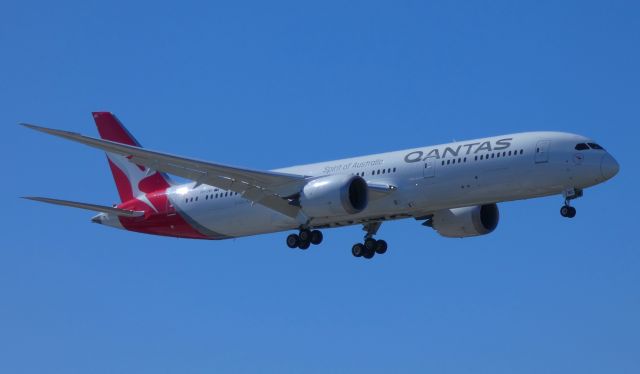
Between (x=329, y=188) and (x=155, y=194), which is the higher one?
(x=155, y=194)

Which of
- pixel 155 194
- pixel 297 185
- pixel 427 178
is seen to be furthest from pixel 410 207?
pixel 155 194

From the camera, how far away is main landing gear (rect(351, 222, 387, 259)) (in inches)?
2452

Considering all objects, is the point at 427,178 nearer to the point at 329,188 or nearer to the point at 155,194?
the point at 329,188

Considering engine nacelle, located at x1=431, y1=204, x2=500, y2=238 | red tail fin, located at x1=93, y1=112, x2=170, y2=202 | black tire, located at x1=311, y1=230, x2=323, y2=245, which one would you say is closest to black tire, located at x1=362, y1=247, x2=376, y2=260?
engine nacelle, located at x1=431, y1=204, x2=500, y2=238

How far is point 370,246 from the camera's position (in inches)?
2451

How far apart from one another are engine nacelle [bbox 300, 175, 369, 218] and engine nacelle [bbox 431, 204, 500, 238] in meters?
5.49

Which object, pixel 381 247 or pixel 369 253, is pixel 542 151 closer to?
pixel 381 247

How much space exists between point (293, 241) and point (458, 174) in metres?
8.67

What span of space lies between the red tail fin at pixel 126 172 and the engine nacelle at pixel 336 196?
1112 cm

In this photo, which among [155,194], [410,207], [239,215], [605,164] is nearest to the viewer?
[605,164]

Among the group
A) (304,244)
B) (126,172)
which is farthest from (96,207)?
(304,244)

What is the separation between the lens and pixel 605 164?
175 feet

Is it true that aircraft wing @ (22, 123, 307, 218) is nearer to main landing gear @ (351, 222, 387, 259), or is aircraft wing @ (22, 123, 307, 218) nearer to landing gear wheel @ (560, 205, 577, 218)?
main landing gear @ (351, 222, 387, 259)

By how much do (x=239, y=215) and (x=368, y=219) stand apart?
6260 millimetres
